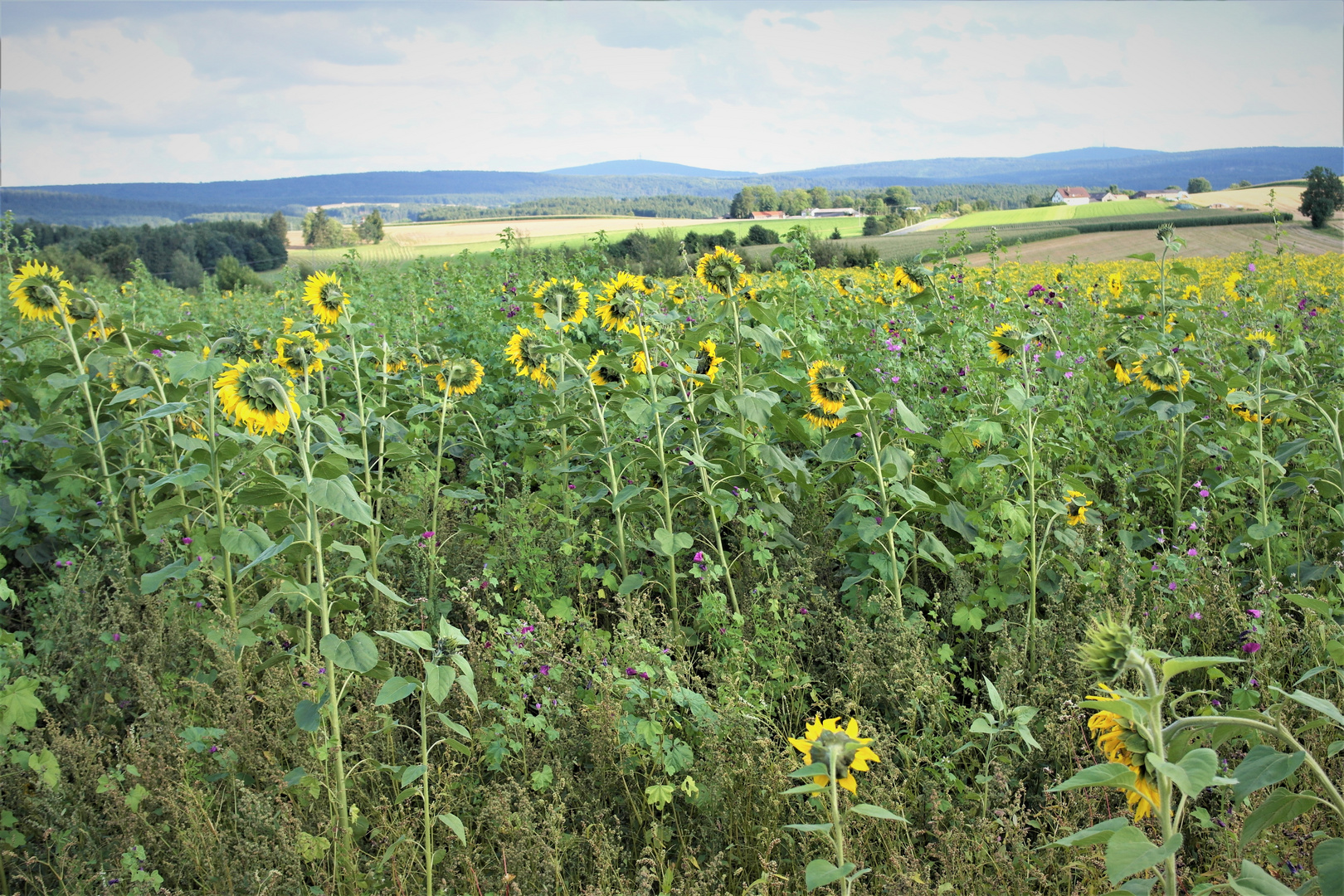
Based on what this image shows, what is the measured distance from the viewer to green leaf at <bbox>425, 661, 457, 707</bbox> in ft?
6.40

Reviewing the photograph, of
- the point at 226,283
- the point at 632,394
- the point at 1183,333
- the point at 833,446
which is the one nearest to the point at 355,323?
the point at 632,394

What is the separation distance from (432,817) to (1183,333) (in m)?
5.08

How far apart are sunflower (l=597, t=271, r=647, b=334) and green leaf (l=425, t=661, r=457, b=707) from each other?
73.7 inches

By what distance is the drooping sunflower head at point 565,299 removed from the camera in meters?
4.48

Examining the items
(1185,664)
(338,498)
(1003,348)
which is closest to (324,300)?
(338,498)

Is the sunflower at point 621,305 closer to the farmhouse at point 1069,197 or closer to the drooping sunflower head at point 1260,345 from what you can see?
the drooping sunflower head at point 1260,345

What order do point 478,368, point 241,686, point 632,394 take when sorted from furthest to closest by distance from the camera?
1. point 478,368
2. point 632,394
3. point 241,686

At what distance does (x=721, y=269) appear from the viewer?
380 cm

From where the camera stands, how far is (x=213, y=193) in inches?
3438

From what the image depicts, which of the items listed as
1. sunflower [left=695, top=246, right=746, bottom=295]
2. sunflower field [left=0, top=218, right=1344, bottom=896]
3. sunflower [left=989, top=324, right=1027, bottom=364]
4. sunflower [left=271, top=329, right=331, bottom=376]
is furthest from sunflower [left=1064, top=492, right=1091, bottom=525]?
sunflower [left=271, top=329, right=331, bottom=376]

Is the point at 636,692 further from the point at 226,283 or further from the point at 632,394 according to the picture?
the point at 226,283

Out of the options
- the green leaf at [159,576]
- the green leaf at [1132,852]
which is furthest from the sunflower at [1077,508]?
the green leaf at [159,576]

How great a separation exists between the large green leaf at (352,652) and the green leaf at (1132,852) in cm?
162

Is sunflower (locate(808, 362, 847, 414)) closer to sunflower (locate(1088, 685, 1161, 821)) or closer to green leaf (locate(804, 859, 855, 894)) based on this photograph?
sunflower (locate(1088, 685, 1161, 821))
